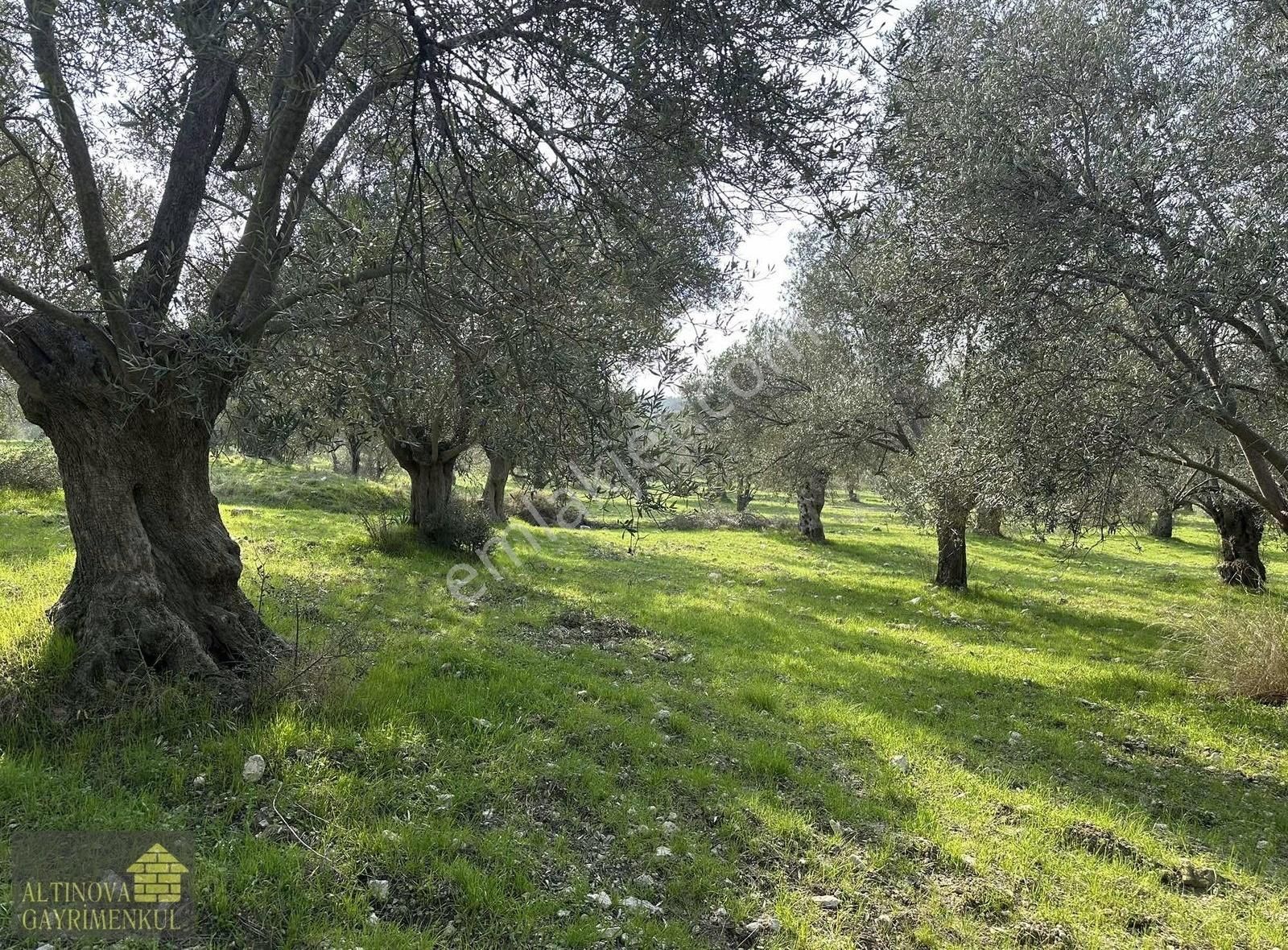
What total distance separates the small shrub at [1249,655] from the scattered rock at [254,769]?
40.1 ft

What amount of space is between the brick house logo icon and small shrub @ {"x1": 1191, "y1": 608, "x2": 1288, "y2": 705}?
12.6m

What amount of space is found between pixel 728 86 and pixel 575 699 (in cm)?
612

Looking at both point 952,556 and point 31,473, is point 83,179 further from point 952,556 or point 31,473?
point 952,556

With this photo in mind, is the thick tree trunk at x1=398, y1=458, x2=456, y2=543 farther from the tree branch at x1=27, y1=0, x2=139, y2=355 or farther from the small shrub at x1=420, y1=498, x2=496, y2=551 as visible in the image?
the tree branch at x1=27, y1=0, x2=139, y2=355

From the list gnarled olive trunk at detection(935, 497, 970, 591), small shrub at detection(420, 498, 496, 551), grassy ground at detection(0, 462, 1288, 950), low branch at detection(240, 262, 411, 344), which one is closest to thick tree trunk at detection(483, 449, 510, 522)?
small shrub at detection(420, 498, 496, 551)

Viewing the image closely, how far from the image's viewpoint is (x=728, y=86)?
16.3 feet

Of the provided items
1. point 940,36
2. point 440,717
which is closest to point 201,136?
point 440,717

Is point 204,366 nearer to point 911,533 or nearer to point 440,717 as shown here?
point 440,717

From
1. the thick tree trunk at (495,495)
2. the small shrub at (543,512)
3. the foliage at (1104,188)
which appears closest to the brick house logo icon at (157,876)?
the foliage at (1104,188)

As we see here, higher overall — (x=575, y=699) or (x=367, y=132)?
(x=367, y=132)

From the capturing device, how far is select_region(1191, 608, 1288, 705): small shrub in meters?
9.21

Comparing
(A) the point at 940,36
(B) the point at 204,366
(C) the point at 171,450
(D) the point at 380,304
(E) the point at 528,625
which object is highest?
(A) the point at 940,36

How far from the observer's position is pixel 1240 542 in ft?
66.8

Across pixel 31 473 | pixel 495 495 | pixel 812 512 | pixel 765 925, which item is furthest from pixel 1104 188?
pixel 31 473
